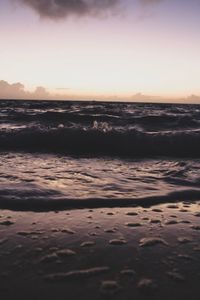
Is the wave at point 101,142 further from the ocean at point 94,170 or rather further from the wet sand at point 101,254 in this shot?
the wet sand at point 101,254

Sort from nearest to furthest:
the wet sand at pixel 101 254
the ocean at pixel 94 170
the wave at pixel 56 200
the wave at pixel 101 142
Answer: the wet sand at pixel 101 254 → the wave at pixel 56 200 → the ocean at pixel 94 170 → the wave at pixel 101 142

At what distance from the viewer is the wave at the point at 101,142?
343 inches

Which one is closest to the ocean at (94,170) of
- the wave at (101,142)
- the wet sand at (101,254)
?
the wave at (101,142)

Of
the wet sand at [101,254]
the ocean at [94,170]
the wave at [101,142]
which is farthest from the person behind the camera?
the wave at [101,142]

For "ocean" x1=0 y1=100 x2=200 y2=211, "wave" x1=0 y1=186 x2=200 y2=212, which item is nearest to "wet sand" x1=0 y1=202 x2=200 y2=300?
"wave" x1=0 y1=186 x2=200 y2=212

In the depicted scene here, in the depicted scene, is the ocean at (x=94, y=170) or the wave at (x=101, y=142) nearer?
the ocean at (x=94, y=170)

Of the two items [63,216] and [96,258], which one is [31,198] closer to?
[63,216]

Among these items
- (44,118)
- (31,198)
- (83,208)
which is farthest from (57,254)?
(44,118)

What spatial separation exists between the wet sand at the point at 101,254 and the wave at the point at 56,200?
0.52ft

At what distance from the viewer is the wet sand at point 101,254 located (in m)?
2.07

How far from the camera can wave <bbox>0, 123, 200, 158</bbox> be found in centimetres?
872

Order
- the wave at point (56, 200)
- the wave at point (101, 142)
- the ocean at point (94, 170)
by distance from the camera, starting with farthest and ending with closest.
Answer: the wave at point (101, 142) < the ocean at point (94, 170) < the wave at point (56, 200)

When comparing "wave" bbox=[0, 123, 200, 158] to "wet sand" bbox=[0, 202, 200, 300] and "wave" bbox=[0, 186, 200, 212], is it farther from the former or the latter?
"wet sand" bbox=[0, 202, 200, 300]

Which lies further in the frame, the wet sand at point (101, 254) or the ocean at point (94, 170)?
the ocean at point (94, 170)
